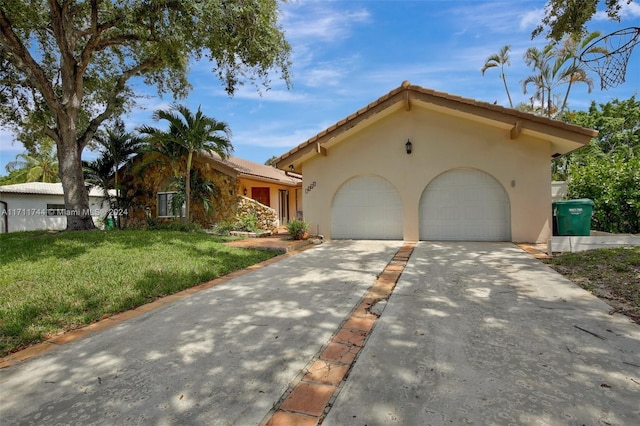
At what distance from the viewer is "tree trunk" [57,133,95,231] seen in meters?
11.8

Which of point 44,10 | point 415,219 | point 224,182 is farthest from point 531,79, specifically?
point 44,10

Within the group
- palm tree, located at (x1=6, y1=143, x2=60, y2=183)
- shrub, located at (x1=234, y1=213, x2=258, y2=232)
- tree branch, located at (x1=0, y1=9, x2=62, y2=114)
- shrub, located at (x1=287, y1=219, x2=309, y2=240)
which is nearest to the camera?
tree branch, located at (x1=0, y1=9, x2=62, y2=114)

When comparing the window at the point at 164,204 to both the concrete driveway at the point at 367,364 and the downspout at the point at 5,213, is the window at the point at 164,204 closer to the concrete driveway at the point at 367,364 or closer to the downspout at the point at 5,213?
the downspout at the point at 5,213

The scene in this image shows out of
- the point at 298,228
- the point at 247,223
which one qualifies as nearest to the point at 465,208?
the point at 298,228

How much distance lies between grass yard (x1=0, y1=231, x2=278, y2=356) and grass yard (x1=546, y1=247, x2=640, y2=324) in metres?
6.22

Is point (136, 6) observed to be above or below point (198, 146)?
above

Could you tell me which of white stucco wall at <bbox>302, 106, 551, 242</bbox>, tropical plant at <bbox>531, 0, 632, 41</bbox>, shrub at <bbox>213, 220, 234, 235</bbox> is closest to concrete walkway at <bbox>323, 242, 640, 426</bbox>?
white stucco wall at <bbox>302, 106, 551, 242</bbox>

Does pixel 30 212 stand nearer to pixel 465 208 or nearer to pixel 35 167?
pixel 35 167

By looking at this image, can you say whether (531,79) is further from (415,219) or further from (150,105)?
(150,105)

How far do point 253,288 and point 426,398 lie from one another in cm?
355

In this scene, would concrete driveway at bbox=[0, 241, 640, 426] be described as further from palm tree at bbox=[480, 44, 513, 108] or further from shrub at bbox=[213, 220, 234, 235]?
palm tree at bbox=[480, 44, 513, 108]

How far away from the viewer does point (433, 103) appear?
9.33 m

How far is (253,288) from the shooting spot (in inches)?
207

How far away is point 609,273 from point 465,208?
4.83 metres
